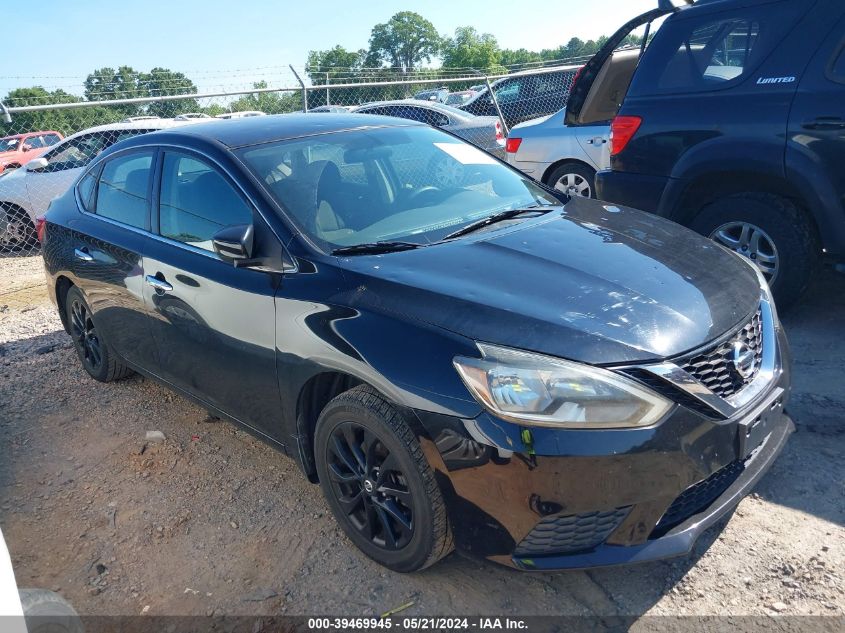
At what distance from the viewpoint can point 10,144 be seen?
1900 cm

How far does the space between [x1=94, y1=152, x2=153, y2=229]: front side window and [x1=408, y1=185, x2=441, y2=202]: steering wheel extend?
4.81ft

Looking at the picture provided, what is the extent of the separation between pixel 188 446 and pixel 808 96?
13.3 ft

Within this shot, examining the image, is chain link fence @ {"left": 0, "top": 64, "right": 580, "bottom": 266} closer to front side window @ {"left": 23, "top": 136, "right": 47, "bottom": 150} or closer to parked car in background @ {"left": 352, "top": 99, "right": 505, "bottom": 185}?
parked car in background @ {"left": 352, "top": 99, "right": 505, "bottom": 185}

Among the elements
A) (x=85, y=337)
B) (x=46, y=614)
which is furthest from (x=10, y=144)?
(x=46, y=614)

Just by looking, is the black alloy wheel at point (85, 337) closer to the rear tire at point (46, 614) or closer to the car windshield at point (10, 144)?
the rear tire at point (46, 614)

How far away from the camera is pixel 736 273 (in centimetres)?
288

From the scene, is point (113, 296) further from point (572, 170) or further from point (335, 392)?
point (572, 170)

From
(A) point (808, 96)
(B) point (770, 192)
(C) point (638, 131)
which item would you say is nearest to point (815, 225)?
(B) point (770, 192)

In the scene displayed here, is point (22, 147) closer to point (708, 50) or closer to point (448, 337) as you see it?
point (708, 50)

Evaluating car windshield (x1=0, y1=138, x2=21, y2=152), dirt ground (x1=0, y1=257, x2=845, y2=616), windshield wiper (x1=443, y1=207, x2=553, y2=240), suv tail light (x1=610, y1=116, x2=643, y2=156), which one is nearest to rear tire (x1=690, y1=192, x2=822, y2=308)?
dirt ground (x1=0, y1=257, x2=845, y2=616)

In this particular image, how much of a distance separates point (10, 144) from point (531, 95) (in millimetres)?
14724

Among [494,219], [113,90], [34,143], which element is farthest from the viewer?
[113,90]

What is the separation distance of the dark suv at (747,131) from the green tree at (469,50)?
7854 centimetres

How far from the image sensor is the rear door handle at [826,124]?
152 inches
